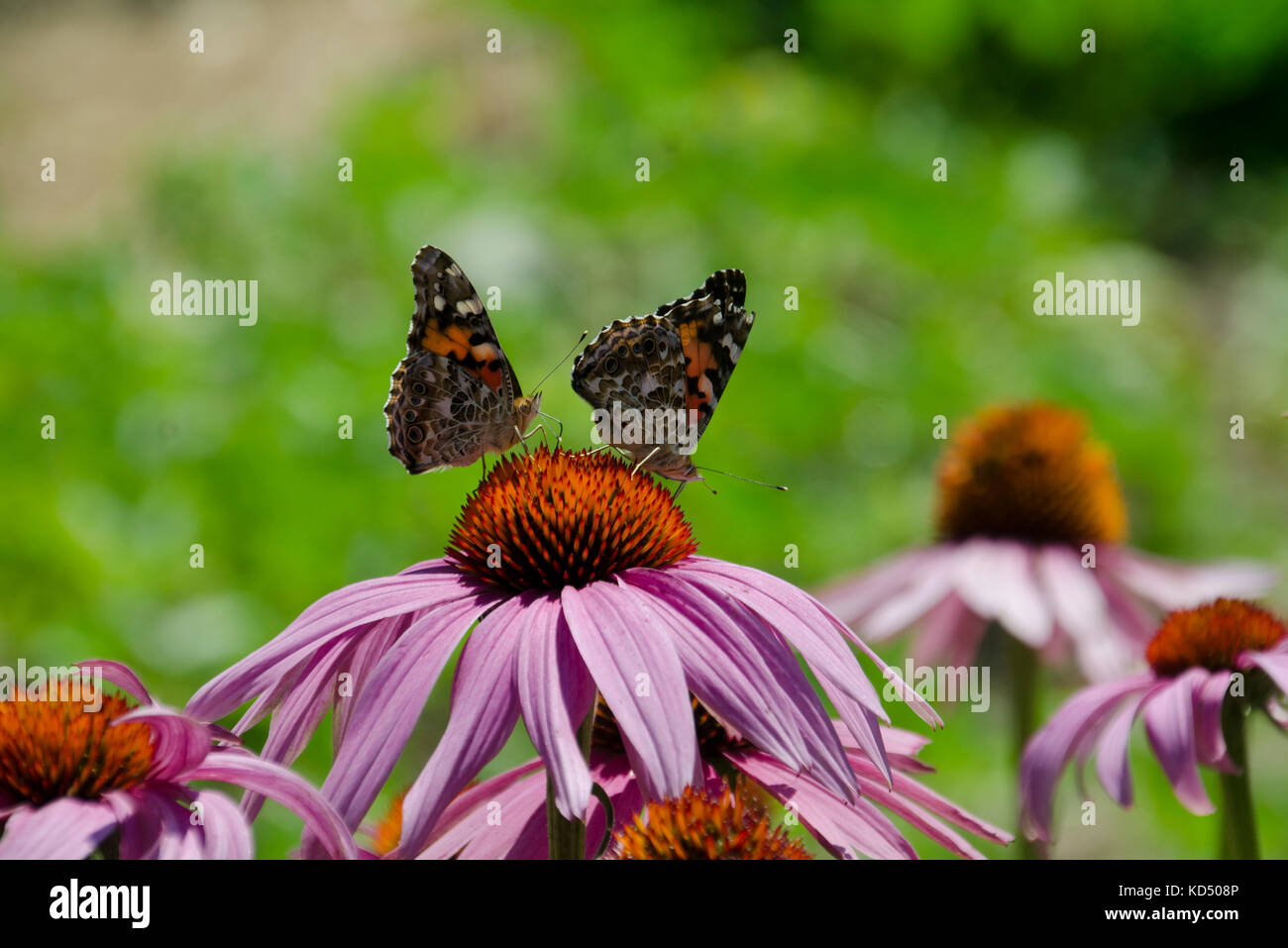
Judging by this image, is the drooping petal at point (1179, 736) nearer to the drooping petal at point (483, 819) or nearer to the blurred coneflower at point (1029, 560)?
the drooping petal at point (483, 819)

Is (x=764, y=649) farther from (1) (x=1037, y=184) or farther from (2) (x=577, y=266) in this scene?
(1) (x=1037, y=184)

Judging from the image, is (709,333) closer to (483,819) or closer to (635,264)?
(483,819)

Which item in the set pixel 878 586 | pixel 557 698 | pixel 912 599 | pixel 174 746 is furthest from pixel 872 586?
pixel 174 746

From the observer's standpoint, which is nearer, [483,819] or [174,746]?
[174,746]

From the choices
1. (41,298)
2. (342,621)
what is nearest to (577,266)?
(41,298)

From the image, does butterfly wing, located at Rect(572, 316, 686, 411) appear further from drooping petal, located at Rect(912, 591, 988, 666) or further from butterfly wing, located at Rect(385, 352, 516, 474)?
drooping petal, located at Rect(912, 591, 988, 666)

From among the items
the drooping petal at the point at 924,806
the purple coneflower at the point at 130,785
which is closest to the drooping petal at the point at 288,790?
the purple coneflower at the point at 130,785
